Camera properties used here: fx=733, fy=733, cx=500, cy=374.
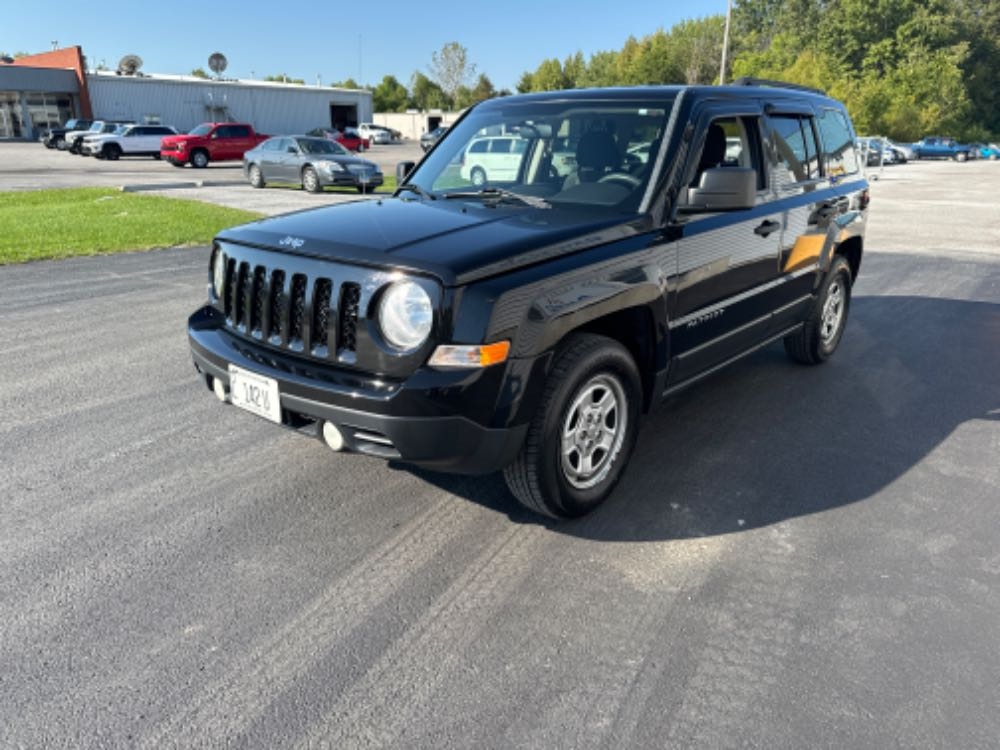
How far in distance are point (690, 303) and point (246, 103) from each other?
60349 mm

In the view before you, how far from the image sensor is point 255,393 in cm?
318

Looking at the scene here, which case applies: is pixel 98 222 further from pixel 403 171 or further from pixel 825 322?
pixel 825 322

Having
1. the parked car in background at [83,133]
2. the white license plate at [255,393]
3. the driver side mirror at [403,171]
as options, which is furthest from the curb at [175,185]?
the white license plate at [255,393]

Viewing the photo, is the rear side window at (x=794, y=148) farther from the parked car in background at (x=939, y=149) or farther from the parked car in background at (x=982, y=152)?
the parked car in background at (x=982, y=152)

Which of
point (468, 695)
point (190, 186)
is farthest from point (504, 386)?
point (190, 186)

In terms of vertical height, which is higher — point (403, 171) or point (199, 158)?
point (403, 171)

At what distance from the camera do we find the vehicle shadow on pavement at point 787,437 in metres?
3.54

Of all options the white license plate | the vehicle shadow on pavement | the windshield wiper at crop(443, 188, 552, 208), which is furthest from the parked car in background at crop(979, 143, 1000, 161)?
the white license plate

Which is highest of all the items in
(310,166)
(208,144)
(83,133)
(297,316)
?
(83,133)

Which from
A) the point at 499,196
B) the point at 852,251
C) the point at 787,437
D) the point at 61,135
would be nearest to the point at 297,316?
the point at 499,196

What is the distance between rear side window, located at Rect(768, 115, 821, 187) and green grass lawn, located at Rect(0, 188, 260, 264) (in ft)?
30.1

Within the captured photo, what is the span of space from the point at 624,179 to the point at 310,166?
17.5 meters

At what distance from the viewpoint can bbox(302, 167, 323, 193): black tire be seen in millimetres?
19516

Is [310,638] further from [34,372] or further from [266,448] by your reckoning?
[34,372]
